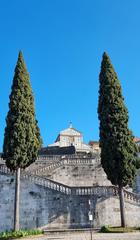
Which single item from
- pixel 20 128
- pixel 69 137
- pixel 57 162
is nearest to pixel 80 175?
pixel 57 162

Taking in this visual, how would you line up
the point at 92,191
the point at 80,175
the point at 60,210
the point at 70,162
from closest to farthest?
the point at 60,210, the point at 92,191, the point at 80,175, the point at 70,162

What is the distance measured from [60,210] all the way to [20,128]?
24.8ft

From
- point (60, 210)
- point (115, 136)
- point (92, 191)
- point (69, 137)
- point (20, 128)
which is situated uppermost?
point (69, 137)

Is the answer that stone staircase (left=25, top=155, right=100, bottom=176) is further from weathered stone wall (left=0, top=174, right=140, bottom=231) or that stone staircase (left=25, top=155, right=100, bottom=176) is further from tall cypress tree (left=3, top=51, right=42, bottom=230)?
tall cypress tree (left=3, top=51, right=42, bottom=230)

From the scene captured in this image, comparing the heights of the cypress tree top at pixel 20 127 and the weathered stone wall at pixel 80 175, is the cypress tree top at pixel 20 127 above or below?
above

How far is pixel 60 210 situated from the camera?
92.1ft

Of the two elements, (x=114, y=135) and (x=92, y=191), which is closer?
(x=114, y=135)

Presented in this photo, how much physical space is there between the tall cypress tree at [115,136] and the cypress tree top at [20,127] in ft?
18.8

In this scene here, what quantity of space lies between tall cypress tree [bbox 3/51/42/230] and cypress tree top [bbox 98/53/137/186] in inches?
227

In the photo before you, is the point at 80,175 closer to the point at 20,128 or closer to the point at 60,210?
the point at 60,210

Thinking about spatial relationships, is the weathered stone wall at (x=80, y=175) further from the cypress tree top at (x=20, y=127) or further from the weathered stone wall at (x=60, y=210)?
the cypress tree top at (x=20, y=127)

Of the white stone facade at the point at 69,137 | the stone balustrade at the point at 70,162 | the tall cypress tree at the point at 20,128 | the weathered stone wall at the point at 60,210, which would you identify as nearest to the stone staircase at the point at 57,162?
the stone balustrade at the point at 70,162

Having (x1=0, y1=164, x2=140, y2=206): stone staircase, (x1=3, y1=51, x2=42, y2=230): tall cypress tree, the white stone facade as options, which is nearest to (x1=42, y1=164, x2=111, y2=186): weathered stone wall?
(x1=0, y1=164, x2=140, y2=206): stone staircase

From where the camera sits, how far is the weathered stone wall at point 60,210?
2777 centimetres
